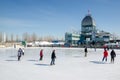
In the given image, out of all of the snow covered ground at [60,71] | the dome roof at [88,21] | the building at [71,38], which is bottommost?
the snow covered ground at [60,71]

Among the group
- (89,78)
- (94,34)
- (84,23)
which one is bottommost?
(89,78)

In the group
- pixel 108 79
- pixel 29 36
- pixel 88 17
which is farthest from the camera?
pixel 29 36

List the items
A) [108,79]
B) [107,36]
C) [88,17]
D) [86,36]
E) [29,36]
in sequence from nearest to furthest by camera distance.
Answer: [108,79] → [107,36] → [86,36] → [88,17] → [29,36]

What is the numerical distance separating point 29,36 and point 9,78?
13888 cm

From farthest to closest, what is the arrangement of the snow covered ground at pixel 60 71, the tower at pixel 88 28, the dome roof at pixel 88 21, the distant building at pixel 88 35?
the dome roof at pixel 88 21, the tower at pixel 88 28, the distant building at pixel 88 35, the snow covered ground at pixel 60 71

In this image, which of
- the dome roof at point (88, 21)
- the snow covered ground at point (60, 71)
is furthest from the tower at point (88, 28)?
the snow covered ground at point (60, 71)

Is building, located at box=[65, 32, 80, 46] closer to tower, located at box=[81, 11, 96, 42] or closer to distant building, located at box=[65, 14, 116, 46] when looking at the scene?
distant building, located at box=[65, 14, 116, 46]

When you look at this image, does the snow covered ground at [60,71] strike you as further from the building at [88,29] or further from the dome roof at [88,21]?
Answer: the dome roof at [88,21]

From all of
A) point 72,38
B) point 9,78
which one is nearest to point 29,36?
point 72,38

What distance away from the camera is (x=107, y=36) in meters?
85.4


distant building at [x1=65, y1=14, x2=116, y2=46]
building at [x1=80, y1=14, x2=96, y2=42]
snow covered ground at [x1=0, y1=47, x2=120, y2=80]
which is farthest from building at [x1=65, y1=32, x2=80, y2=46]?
snow covered ground at [x1=0, y1=47, x2=120, y2=80]

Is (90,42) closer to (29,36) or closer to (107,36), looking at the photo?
(107,36)

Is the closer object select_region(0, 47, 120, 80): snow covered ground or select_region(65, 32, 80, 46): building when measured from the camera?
select_region(0, 47, 120, 80): snow covered ground

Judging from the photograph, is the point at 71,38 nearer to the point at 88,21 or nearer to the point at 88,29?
the point at 88,29
